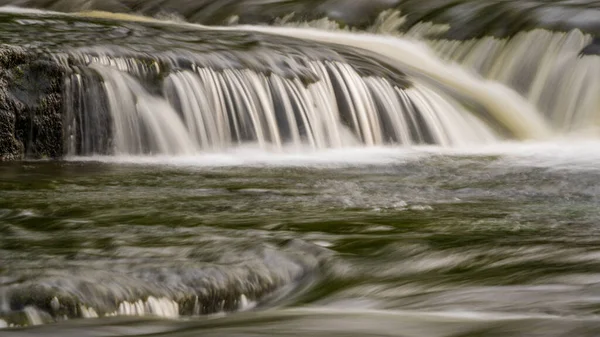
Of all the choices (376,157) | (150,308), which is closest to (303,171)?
(376,157)

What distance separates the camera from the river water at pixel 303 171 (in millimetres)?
3701

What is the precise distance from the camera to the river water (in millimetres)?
3701

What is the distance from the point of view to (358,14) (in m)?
14.1

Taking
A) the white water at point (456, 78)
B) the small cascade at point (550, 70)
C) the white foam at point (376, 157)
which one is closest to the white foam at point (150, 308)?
the white foam at point (376, 157)

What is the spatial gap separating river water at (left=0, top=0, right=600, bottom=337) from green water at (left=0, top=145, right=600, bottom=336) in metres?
0.01

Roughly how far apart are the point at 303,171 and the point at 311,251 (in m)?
3.34

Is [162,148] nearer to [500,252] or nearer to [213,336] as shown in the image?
[500,252]

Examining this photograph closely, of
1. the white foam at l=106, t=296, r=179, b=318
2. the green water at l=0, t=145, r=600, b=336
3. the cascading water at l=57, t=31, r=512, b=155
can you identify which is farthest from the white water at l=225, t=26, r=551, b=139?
the white foam at l=106, t=296, r=179, b=318

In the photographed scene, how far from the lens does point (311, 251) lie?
4566 millimetres

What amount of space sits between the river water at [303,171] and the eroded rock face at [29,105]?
0.01 m

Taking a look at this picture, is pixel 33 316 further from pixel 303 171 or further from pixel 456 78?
pixel 456 78

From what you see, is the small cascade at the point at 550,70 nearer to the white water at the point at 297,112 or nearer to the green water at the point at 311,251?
the white water at the point at 297,112

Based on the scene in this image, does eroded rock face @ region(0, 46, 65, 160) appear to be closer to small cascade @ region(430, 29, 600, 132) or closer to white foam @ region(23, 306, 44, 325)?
small cascade @ region(430, 29, 600, 132)

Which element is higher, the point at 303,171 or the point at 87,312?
the point at 303,171
